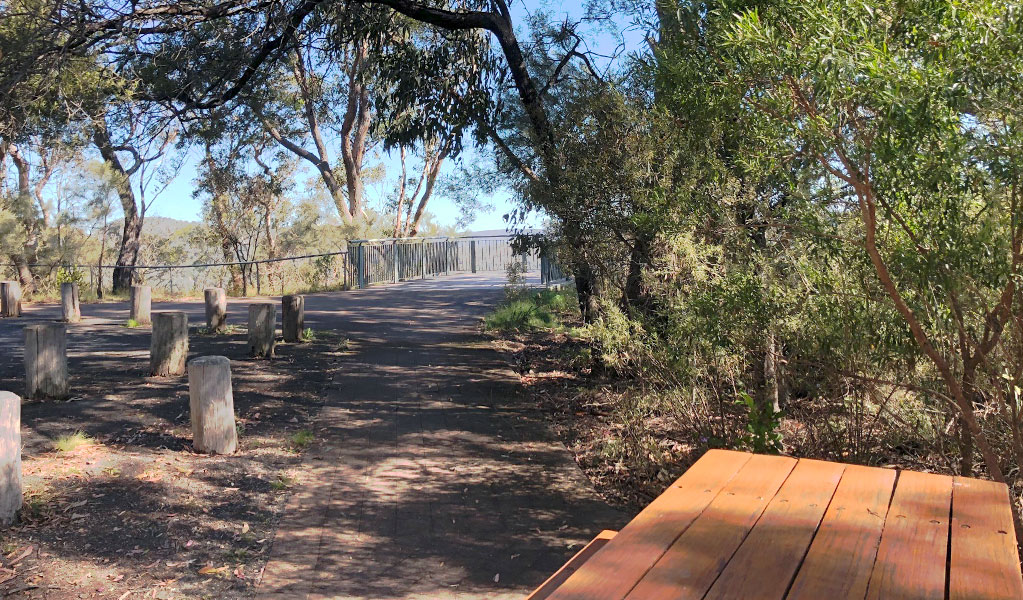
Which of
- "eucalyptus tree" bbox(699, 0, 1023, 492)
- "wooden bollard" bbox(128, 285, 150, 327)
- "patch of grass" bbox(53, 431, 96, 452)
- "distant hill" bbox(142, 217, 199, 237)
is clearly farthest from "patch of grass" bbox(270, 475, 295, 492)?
"distant hill" bbox(142, 217, 199, 237)

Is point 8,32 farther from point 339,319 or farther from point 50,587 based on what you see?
point 50,587

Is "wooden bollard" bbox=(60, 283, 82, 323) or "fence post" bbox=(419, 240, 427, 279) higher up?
"fence post" bbox=(419, 240, 427, 279)

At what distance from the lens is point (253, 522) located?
16.4 ft

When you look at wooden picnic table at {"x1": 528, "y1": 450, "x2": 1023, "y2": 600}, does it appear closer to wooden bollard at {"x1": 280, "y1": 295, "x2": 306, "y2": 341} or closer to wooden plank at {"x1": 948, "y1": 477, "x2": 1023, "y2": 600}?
wooden plank at {"x1": 948, "y1": 477, "x2": 1023, "y2": 600}

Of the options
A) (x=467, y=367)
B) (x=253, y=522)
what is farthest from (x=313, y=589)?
(x=467, y=367)

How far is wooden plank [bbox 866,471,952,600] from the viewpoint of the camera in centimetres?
201

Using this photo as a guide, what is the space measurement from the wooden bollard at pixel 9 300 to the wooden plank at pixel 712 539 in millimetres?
15073

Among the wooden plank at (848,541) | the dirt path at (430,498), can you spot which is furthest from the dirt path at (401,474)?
the wooden plank at (848,541)

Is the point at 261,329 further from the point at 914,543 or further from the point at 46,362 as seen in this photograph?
the point at 914,543

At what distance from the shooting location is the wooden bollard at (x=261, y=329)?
9938mm

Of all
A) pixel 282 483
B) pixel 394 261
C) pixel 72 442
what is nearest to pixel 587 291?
pixel 282 483

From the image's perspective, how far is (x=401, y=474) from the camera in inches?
234

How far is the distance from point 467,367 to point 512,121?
296cm

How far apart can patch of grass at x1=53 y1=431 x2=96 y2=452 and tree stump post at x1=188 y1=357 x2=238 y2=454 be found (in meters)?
0.83
